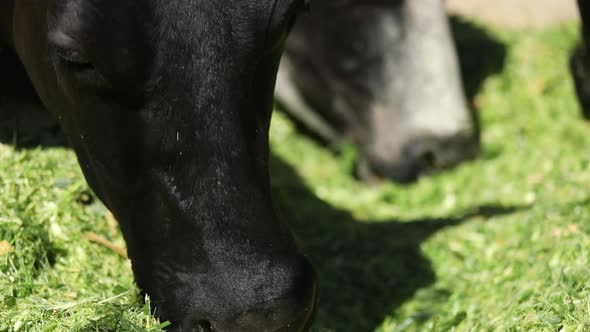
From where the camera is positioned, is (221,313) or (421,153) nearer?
(221,313)

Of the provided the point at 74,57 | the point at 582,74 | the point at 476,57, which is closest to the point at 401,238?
the point at 582,74

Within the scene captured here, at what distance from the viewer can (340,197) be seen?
4.79 meters

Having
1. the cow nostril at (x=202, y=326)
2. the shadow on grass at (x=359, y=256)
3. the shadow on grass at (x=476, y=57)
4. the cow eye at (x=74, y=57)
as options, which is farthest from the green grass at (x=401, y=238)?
the cow eye at (x=74, y=57)

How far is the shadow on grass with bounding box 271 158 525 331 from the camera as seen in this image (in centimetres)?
332

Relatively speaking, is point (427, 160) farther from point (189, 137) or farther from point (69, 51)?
point (69, 51)

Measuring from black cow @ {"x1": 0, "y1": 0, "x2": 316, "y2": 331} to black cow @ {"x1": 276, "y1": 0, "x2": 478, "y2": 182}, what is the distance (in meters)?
2.45

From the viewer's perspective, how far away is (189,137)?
94.7 inches

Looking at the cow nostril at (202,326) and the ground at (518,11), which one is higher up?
the cow nostril at (202,326)

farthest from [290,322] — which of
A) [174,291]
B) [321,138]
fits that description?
[321,138]

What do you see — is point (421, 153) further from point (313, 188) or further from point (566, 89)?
point (566, 89)

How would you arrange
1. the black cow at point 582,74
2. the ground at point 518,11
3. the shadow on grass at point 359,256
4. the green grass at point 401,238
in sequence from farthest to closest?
the ground at point 518,11, the black cow at point 582,74, the shadow on grass at point 359,256, the green grass at point 401,238

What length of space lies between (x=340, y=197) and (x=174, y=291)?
237cm

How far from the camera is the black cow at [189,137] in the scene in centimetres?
233

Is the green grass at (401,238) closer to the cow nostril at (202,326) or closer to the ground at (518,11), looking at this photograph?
the cow nostril at (202,326)
